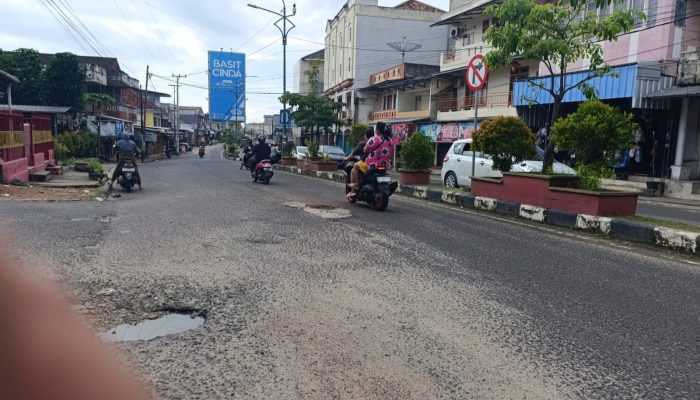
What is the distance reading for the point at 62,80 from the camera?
3638 centimetres

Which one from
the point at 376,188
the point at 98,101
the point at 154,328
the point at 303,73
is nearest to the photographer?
the point at 154,328

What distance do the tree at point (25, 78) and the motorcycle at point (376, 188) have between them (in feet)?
114

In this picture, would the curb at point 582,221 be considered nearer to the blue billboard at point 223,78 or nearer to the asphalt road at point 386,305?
the asphalt road at point 386,305

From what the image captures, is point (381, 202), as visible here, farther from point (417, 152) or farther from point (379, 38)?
point (379, 38)

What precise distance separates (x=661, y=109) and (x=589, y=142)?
1206 centimetres

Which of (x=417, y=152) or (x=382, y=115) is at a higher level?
(x=382, y=115)

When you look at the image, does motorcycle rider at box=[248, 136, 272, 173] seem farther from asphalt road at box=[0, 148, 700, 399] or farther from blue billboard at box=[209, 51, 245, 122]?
blue billboard at box=[209, 51, 245, 122]

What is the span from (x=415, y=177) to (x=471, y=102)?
55.6 ft

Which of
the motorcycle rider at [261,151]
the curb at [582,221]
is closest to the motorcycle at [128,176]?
the motorcycle rider at [261,151]

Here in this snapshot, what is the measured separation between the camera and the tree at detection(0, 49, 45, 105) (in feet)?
120

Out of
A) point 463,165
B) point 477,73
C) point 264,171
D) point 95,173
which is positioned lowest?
point 95,173

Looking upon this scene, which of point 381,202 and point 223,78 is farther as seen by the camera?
point 223,78

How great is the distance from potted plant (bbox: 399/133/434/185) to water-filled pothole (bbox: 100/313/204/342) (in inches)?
411

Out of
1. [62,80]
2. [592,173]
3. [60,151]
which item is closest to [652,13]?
[592,173]
